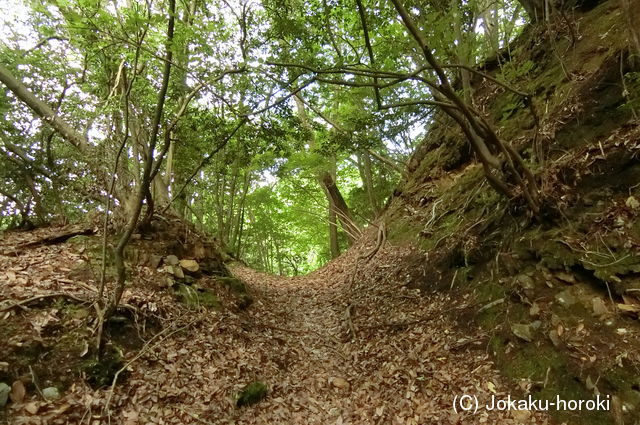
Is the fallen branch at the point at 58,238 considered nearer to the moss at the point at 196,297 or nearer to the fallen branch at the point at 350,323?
the moss at the point at 196,297

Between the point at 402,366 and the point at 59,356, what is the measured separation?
413cm

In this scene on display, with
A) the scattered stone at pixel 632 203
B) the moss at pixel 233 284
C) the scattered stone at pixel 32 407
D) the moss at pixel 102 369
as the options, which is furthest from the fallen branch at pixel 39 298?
the scattered stone at pixel 632 203

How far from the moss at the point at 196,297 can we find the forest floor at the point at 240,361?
15cm

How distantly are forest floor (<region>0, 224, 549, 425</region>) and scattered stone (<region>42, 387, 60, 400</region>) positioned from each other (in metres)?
0.05

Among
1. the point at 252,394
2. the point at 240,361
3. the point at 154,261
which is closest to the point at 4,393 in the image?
the point at 252,394

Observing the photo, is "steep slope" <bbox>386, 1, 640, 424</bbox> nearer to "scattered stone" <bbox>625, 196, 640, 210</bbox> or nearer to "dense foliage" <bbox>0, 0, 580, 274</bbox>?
"scattered stone" <bbox>625, 196, 640, 210</bbox>

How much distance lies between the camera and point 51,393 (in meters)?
3.48

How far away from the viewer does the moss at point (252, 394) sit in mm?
4289

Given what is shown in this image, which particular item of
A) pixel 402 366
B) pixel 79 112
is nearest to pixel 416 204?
pixel 402 366

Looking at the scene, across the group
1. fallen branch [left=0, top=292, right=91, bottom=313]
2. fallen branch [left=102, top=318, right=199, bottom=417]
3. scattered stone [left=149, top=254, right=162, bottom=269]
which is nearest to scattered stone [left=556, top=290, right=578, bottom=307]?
fallen branch [left=102, top=318, right=199, bottom=417]

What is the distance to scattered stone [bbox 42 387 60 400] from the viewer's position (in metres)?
3.44

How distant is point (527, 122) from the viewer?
22.2 ft

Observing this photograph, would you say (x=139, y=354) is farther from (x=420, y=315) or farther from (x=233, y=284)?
(x=420, y=315)

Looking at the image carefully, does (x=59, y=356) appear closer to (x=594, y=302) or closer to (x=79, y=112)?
(x=79, y=112)
